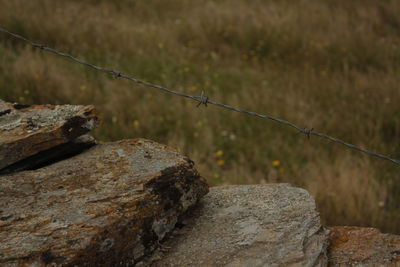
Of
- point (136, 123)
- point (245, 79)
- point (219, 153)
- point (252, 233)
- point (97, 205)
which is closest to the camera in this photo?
point (97, 205)

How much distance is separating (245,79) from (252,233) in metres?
4.03

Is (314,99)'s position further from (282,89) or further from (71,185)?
(71,185)

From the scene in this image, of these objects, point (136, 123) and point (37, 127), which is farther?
point (136, 123)

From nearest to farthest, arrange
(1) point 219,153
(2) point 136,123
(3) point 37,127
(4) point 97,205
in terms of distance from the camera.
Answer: (4) point 97,205 < (3) point 37,127 < (1) point 219,153 < (2) point 136,123

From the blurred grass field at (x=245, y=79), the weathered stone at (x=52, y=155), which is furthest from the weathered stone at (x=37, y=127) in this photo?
the blurred grass field at (x=245, y=79)

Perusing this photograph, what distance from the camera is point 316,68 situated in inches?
243

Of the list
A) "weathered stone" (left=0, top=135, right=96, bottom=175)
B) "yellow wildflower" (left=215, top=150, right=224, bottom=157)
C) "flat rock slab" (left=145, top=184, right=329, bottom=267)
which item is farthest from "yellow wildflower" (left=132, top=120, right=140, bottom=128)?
"flat rock slab" (left=145, top=184, right=329, bottom=267)

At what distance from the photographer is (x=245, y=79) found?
19.0 feet

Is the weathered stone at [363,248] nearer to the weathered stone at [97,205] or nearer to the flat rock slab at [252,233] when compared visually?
the flat rock slab at [252,233]

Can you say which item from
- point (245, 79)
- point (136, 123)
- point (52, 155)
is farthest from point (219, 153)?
point (52, 155)

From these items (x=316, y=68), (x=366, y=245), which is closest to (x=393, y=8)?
(x=316, y=68)

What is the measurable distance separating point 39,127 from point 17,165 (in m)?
0.20

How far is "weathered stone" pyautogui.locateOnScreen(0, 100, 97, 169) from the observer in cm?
198

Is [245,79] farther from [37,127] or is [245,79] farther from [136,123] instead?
[37,127]
